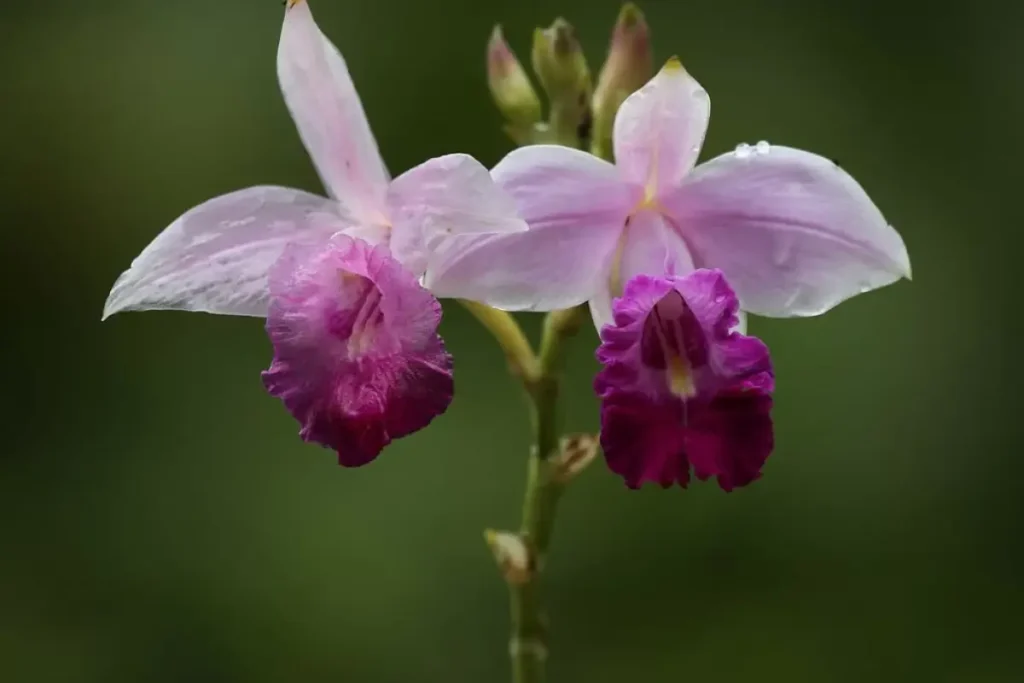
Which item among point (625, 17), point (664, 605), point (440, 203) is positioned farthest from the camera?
point (664, 605)

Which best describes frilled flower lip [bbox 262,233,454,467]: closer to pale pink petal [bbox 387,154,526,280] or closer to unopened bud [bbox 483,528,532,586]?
pale pink petal [bbox 387,154,526,280]

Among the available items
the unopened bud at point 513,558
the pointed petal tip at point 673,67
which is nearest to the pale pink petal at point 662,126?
the pointed petal tip at point 673,67

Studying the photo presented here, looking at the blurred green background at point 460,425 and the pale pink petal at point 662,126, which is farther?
the blurred green background at point 460,425

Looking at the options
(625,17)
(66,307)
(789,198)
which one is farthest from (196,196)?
(789,198)

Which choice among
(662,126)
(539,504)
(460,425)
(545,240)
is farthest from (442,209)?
(460,425)

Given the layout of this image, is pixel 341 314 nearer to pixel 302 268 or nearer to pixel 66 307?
pixel 302 268

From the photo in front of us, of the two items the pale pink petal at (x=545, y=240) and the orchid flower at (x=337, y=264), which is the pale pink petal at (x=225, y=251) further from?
the pale pink petal at (x=545, y=240)

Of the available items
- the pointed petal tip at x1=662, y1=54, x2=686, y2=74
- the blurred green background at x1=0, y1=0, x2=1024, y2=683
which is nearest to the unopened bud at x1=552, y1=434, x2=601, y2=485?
the pointed petal tip at x1=662, y1=54, x2=686, y2=74

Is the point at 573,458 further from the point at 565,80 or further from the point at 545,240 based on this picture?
the point at 565,80
